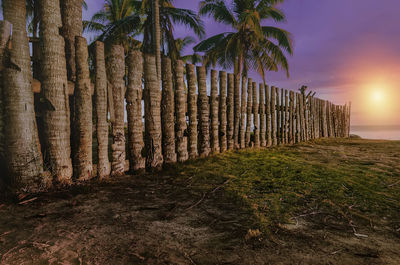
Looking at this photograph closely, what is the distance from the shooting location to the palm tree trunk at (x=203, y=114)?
13.9 feet

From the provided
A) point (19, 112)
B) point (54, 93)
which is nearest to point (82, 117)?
point (54, 93)

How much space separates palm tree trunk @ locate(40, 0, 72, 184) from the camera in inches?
98.2

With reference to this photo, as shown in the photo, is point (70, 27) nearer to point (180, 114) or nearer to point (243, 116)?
point (180, 114)

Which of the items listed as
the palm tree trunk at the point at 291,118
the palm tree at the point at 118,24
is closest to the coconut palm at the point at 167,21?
the palm tree at the point at 118,24

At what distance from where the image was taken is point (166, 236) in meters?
1.58

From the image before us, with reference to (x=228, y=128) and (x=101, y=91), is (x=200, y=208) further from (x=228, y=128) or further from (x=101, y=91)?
(x=228, y=128)

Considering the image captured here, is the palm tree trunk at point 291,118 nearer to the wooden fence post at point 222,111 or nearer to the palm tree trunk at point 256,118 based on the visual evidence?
the palm tree trunk at point 256,118

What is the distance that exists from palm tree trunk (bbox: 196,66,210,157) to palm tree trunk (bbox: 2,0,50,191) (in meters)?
2.63

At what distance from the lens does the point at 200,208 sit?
2.12 metres

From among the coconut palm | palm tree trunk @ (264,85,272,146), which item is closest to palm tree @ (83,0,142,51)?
the coconut palm

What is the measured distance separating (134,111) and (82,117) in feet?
2.33

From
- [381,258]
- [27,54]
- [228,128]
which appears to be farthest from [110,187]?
[228,128]

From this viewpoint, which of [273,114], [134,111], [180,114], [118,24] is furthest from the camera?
[118,24]

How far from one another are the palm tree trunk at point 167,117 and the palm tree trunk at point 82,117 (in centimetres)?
118
